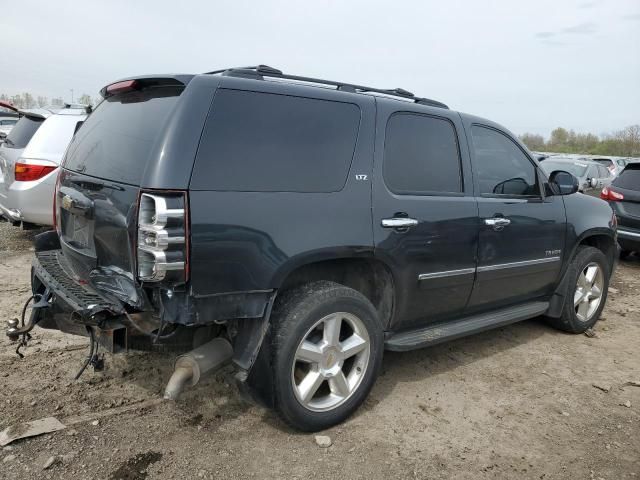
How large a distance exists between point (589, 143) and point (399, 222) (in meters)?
51.4

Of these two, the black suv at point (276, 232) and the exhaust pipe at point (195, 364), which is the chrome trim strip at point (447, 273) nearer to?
the black suv at point (276, 232)

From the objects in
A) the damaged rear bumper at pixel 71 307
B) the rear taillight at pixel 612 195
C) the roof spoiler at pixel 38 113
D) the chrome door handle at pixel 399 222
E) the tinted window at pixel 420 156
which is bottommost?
the damaged rear bumper at pixel 71 307

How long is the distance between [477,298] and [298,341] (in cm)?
168

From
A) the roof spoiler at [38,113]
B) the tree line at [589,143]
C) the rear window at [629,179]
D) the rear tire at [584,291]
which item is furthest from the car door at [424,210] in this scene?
the tree line at [589,143]

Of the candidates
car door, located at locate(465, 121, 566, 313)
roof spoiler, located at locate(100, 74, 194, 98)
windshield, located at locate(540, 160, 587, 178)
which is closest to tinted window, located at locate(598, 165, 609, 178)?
windshield, located at locate(540, 160, 587, 178)

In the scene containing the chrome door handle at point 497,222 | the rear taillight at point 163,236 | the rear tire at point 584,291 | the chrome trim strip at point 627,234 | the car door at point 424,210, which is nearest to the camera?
the rear taillight at point 163,236

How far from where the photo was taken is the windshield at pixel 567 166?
1302 centimetres

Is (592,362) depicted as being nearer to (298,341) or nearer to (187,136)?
(298,341)

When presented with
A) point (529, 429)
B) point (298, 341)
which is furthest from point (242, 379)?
point (529, 429)

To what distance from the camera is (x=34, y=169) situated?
6.07 m

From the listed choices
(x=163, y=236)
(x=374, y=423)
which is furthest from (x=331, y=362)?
(x=163, y=236)

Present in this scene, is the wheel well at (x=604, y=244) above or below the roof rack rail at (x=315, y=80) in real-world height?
below

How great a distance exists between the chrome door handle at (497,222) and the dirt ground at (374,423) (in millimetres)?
1116

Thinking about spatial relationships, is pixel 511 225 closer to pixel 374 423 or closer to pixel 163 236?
pixel 374 423
